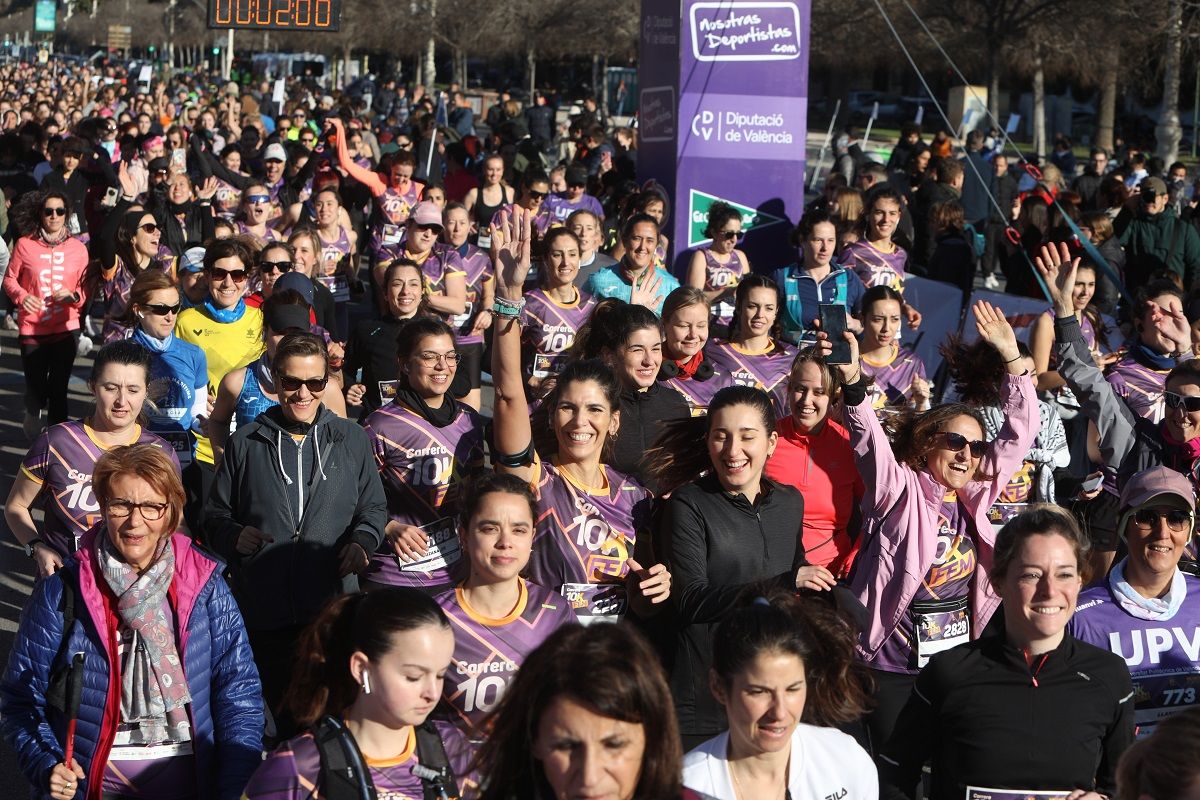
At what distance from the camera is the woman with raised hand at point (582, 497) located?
16.7ft

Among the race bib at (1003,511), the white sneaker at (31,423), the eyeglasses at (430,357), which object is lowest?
the white sneaker at (31,423)

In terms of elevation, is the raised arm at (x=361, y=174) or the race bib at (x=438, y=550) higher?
the raised arm at (x=361, y=174)

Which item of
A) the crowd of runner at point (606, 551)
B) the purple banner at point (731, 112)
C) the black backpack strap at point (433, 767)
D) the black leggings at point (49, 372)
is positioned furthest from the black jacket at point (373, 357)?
the purple banner at point (731, 112)

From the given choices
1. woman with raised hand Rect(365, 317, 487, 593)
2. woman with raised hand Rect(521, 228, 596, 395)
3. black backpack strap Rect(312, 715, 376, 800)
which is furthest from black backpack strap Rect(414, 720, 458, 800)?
woman with raised hand Rect(521, 228, 596, 395)

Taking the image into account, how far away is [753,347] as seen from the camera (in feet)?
24.2

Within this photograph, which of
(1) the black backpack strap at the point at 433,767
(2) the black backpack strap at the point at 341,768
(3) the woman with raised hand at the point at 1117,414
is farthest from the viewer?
(3) the woman with raised hand at the point at 1117,414

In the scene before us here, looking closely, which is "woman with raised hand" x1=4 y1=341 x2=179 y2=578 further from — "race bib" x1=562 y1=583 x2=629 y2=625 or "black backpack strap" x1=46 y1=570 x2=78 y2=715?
"race bib" x1=562 y1=583 x2=629 y2=625

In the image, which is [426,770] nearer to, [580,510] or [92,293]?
[580,510]

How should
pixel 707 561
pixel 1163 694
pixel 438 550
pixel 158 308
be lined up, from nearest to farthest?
pixel 1163 694 → pixel 707 561 → pixel 438 550 → pixel 158 308

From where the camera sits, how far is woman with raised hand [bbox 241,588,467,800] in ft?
11.5

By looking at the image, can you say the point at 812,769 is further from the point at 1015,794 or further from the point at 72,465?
the point at 72,465

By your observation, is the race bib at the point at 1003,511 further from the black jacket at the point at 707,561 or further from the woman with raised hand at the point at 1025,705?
the woman with raised hand at the point at 1025,705

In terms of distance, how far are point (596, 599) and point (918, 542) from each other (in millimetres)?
1093

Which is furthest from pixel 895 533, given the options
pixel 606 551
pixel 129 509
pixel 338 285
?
pixel 338 285
